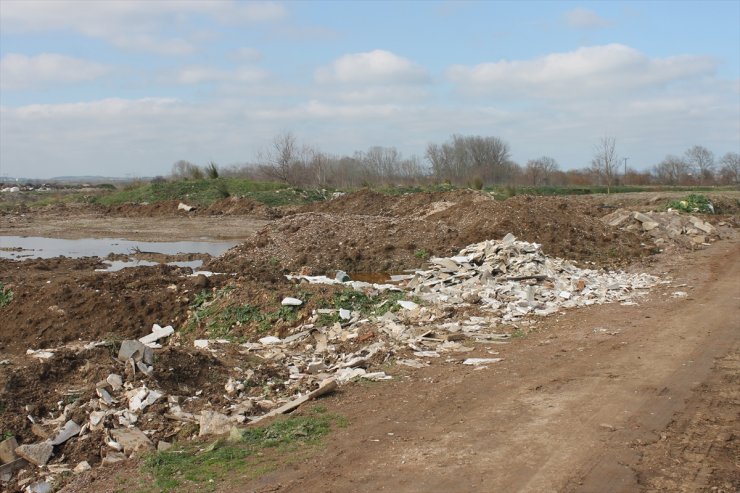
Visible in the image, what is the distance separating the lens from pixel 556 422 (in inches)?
230

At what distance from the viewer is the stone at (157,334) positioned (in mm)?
10622

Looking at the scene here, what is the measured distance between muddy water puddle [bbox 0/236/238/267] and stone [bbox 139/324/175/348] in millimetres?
11015

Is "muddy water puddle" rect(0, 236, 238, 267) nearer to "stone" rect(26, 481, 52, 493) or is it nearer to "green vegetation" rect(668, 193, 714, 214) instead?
"stone" rect(26, 481, 52, 493)

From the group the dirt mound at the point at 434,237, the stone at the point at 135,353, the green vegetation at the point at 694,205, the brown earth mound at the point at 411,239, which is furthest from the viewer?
the green vegetation at the point at 694,205

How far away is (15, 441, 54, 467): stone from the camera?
5945 mm

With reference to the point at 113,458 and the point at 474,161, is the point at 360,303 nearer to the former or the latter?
the point at 113,458

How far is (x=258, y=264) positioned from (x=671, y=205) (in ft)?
60.5

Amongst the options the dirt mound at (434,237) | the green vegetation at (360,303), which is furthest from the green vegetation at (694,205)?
the green vegetation at (360,303)

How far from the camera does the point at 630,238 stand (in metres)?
18.8

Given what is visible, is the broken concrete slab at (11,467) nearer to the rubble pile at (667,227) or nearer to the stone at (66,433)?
the stone at (66,433)

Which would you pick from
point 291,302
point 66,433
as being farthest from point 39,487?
point 291,302

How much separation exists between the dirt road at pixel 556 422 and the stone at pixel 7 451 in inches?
110

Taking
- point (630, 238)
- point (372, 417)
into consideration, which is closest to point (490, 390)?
point (372, 417)

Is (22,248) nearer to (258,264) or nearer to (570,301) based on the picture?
(258,264)
